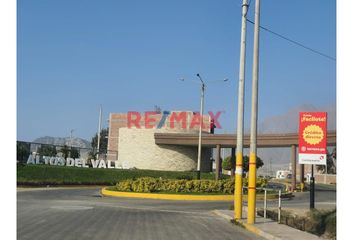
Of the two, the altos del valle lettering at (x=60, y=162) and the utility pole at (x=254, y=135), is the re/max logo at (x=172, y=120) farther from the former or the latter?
the utility pole at (x=254, y=135)

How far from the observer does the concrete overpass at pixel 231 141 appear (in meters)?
51.1

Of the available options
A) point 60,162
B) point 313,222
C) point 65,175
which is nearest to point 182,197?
point 313,222

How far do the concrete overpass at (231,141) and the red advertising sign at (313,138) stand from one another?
90.0 ft

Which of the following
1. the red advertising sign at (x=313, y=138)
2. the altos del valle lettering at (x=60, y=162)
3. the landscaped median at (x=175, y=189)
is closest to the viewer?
the red advertising sign at (x=313, y=138)

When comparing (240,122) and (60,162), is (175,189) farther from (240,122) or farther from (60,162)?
(60,162)

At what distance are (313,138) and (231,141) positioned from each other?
47829 mm

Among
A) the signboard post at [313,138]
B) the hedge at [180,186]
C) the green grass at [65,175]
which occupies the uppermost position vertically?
the signboard post at [313,138]

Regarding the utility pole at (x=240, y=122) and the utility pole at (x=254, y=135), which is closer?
the utility pole at (x=254, y=135)

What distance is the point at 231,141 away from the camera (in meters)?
64.8

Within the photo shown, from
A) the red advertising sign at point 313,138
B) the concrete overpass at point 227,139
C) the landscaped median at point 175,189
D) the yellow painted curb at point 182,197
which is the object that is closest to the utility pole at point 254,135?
the red advertising sign at point 313,138
